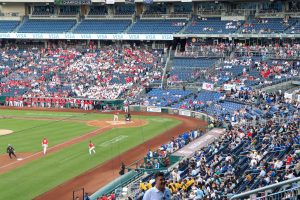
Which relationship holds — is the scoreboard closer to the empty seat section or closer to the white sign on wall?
the empty seat section

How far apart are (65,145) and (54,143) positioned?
44.5 inches

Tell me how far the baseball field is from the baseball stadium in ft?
0.31

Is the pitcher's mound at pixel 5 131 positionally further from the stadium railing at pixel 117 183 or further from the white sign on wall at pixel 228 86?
the white sign on wall at pixel 228 86

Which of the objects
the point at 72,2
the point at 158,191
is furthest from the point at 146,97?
the point at 158,191

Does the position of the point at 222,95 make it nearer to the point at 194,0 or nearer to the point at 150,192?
the point at 194,0

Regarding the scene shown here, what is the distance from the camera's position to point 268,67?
5372 cm

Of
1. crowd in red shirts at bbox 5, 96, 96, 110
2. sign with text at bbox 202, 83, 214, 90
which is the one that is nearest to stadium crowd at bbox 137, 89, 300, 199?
sign with text at bbox 202, 83, 214, 90

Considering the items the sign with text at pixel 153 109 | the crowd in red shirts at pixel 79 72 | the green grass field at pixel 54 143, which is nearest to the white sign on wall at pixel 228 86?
the green grass field at pixel 54 143

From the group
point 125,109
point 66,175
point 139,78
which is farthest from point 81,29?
point 66,175

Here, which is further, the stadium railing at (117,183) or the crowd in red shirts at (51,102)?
the crowd in red shirts at (51,102)

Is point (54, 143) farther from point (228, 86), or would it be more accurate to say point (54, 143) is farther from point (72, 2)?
point (72, 2)

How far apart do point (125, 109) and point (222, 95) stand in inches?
416

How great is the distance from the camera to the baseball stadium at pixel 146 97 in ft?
82.5

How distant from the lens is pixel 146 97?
181 feet
